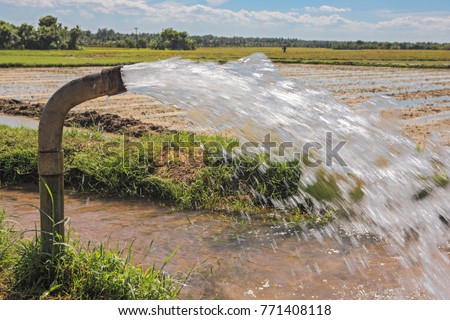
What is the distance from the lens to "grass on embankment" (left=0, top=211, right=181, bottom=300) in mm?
2752

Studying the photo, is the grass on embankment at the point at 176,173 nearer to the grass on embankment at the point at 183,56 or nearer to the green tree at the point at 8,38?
the grass on embankment at the point at 183,56

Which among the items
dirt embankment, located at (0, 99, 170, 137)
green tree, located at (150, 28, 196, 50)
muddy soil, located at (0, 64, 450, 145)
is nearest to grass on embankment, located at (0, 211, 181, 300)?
muddy soil, located at (0, 64, 450, 145)

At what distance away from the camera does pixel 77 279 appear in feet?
9.19

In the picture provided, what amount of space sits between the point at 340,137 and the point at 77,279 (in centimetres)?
227

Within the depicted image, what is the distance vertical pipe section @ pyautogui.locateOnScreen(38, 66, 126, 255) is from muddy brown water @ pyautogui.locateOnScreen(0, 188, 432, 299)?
333 mm

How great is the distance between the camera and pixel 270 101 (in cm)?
363

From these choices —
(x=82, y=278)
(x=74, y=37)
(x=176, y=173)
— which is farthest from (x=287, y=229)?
(x=74, y=37)

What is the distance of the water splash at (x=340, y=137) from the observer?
320cm

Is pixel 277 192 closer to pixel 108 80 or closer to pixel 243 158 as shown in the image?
pixel 243 158

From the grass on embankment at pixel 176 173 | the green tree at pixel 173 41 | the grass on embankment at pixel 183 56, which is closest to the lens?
the grass on embankment at pixel 176 173

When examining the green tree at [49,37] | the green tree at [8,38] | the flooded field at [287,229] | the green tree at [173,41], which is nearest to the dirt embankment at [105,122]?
the flooded field at [287,229]

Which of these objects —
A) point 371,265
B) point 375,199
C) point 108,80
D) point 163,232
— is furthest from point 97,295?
point 375,199

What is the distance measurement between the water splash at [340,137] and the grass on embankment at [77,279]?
3.11 ft

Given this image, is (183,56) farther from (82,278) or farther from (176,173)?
(82,278)
